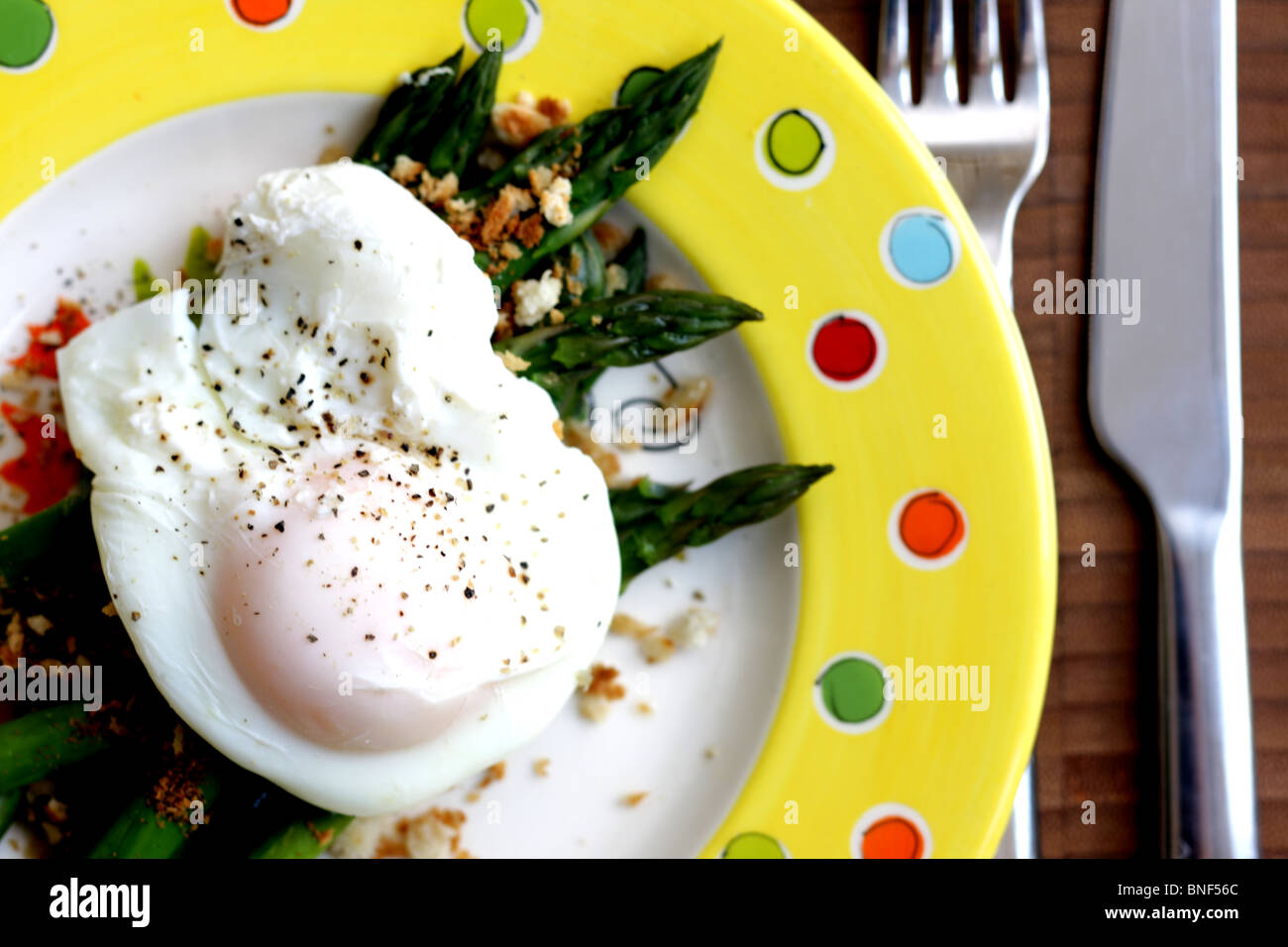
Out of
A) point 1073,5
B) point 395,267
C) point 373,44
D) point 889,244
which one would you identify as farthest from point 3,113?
point 1073,5

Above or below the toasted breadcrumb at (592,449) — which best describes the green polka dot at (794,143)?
above

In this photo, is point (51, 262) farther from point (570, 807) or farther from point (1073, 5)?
point (1073, 5)

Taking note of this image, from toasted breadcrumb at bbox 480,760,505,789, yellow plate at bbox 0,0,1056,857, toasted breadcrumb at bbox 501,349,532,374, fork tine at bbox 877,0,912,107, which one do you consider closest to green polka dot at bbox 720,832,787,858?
yellow plate at bbox 0,0,1056,857

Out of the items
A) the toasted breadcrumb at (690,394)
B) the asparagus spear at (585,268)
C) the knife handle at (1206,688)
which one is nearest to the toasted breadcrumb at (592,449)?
the toasted breadcrumb at (690,394)

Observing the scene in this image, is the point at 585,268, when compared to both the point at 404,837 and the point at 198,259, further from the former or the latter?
the point at 404,837

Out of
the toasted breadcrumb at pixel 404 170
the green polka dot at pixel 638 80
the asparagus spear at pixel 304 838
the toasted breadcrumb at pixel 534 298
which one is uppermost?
the green polka dot at pixel 638 80

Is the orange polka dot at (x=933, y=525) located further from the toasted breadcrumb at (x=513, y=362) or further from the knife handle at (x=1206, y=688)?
the toasted breadcrumb at (x=513, y=362)

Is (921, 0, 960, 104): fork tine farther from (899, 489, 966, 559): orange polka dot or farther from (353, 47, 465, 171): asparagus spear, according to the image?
(353, 47, 465, 171): asparagus spear
